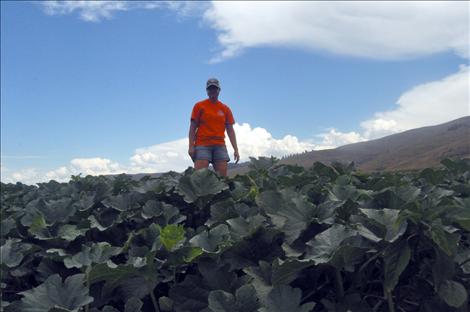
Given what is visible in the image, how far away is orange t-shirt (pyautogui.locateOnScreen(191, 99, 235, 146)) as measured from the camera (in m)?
7.04

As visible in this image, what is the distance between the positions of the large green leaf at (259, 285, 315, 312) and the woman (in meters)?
5.14

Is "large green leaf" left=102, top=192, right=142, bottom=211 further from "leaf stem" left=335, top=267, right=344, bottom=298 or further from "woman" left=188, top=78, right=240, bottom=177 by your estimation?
"woman" left=188, top=78, right=240, bottom=177

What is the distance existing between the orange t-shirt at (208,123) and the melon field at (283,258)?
152 inches

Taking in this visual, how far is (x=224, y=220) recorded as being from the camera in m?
2.79

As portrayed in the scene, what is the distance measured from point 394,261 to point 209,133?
5.32m

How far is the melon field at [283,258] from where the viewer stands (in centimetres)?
187

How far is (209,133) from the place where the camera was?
7.03 meters

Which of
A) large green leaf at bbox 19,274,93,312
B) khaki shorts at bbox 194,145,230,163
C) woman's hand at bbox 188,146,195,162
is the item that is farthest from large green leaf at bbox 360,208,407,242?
woman's hand at bbox 188,146,195,162

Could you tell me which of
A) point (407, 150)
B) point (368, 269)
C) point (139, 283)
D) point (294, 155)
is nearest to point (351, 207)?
point (368, 269)

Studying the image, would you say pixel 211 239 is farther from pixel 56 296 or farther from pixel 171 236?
pixel 56 296

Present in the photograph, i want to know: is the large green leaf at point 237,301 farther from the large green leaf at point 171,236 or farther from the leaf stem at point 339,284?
the large green leaf at point 171,236

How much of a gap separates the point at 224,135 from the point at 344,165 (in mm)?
3474

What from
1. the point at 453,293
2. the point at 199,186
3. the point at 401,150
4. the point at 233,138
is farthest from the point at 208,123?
the point at 401,150

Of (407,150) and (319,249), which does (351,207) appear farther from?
(407,150)
